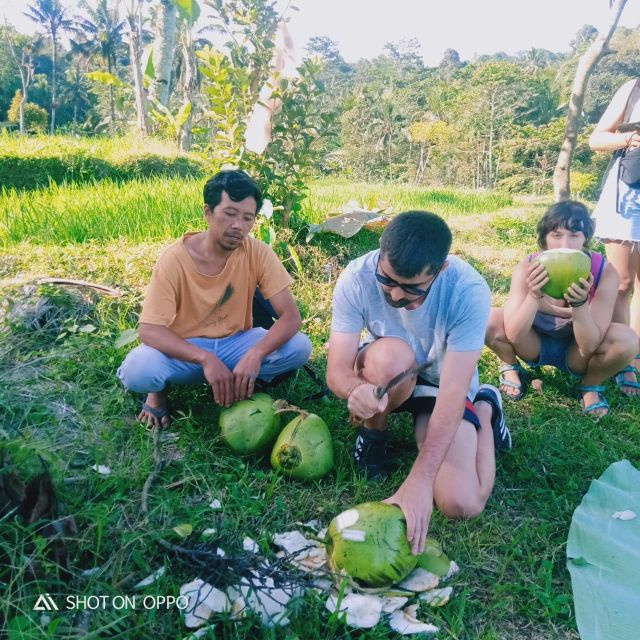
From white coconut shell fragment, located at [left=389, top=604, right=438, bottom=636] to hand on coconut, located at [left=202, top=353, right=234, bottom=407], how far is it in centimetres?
112

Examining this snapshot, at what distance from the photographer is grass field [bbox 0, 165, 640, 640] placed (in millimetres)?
1502

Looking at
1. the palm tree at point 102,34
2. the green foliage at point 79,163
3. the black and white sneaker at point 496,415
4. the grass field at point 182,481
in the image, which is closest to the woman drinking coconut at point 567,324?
the grass field at point 182,481

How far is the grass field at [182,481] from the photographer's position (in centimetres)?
150

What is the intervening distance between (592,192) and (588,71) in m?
19.7

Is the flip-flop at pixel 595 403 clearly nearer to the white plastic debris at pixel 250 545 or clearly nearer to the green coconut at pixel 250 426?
the green coconut at pixel 250 426

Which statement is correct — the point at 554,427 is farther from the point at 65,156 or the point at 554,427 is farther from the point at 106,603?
the point at 65,156

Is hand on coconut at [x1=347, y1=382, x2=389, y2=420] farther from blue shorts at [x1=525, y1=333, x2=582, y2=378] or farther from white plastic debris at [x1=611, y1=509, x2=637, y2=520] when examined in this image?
blue shorts at [x1=525, y1=333, x2=582, y2=378]

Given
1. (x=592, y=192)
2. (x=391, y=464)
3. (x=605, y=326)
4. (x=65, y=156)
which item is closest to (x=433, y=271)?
(x=391, y=464)

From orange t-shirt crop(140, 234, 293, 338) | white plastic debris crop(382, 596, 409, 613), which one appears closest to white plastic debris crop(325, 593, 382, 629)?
white plastic debris crop(382, 596, 409, 613)

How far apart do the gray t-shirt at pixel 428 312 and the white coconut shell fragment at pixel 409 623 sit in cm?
84

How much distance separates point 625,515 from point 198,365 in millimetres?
1840

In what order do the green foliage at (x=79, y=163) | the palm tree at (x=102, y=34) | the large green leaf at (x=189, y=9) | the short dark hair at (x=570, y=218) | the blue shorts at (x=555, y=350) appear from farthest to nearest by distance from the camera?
the palm tree at (x=102, y=34), the green foliage at (x=79, y=163), the blue shorts at (x=555, y=350), the short dark hair at (x=570, y=218), the large green leaf at (x=189, y=9)

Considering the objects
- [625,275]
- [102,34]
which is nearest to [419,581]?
[625,275]

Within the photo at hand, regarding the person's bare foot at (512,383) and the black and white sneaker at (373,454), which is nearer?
the black and white sneaker at (373,454)
